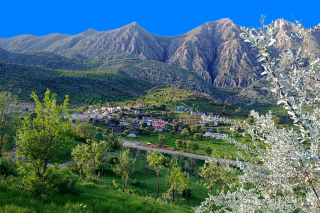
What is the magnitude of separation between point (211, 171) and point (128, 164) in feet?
37.9

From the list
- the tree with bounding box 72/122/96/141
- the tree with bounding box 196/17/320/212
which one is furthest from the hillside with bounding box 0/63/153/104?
the tree with bounding box 196/17/320/212

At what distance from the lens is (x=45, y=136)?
874cm

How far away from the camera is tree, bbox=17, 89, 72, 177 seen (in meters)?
8.52

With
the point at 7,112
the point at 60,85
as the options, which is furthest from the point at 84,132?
the point at 60,85

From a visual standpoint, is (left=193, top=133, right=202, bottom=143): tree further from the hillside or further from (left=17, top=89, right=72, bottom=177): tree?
the hillside

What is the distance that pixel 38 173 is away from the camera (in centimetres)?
860

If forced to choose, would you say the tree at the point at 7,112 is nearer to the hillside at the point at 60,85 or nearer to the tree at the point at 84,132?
the tree at the point at 84,132

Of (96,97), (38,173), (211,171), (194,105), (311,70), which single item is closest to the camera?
(311,70)

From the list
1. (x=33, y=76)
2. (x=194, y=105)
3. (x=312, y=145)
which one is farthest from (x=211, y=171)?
(x=33, y=76)

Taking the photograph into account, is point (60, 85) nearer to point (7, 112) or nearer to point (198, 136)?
point (198, 136)

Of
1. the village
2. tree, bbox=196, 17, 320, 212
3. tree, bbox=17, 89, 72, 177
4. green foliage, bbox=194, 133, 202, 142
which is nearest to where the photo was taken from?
tree, bbox=196, 17, 320, 212

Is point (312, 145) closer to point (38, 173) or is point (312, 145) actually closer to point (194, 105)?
point (38, 173)

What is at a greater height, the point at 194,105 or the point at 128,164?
the point at 194,105

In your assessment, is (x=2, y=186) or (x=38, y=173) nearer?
(x=2, y=186)
